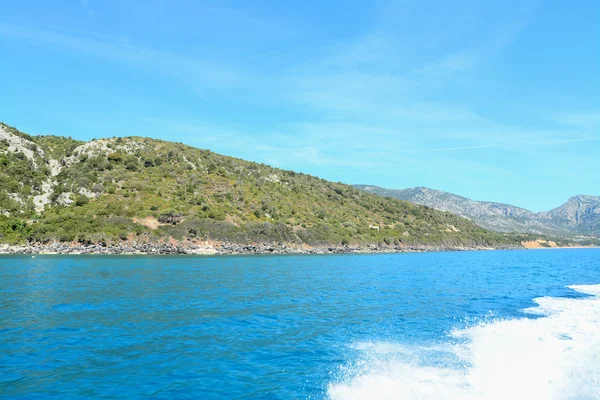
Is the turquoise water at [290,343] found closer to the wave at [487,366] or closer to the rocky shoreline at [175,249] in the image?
the wave at [487,366]

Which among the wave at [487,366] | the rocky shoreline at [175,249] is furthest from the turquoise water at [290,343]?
the rocky shoreline at [175,249]

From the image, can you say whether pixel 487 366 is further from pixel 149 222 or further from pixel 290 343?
pixel 149 222

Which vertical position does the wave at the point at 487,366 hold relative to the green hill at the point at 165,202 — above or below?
below

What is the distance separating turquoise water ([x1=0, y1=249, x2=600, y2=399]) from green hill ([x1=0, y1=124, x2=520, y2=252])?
167 feet

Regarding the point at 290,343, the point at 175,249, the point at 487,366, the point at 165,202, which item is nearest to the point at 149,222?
the point at 165,202

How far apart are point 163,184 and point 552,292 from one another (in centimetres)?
8565

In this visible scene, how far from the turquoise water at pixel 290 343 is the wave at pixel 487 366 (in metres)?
0.06

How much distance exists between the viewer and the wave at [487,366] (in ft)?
35.0

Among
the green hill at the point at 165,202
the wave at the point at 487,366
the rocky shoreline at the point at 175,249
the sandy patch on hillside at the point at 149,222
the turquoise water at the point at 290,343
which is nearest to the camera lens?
the wave at the point at 487,366

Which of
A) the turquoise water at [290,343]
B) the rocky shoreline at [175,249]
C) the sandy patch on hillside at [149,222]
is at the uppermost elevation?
the sandy patch on hillside at [149,222]

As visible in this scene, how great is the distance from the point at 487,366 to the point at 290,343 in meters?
7.04

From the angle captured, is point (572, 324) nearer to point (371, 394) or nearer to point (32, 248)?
point (371, 394)

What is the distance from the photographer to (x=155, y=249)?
75500mm

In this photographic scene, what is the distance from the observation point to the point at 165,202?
9031 cm
